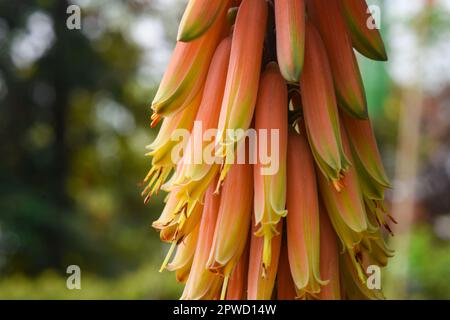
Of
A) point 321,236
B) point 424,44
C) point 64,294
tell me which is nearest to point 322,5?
point 321,236

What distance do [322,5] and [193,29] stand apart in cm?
33

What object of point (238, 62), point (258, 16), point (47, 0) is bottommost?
point (238, 62)

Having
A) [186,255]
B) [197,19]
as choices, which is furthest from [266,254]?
[197,19]

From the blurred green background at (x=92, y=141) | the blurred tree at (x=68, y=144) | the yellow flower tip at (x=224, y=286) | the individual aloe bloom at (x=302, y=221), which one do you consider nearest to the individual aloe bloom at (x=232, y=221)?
the yellow flower tip at (x=224, y=286)

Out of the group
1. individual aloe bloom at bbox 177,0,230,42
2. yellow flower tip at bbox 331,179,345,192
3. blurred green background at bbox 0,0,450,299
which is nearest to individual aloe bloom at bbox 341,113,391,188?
yellow flower tip at bbox 331,179,345,192

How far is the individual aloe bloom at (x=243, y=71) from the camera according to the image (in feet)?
5.17

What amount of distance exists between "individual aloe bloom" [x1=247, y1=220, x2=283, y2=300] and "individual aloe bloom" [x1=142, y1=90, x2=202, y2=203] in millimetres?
282

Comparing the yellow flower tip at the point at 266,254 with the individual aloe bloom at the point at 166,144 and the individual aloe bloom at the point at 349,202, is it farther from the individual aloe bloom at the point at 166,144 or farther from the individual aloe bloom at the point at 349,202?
the individual aloe bloom at the point at 166,144

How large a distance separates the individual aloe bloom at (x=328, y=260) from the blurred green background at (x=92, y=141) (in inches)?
301

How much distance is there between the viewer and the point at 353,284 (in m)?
1.74

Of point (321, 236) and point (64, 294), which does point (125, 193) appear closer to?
point (64, 294)

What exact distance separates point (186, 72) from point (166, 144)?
7.4 inches

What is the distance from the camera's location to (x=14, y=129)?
13477 mm

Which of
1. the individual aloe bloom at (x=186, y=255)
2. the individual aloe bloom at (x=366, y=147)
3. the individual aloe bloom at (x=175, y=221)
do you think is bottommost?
the individual aloe bloom at (x=186, y=255)
